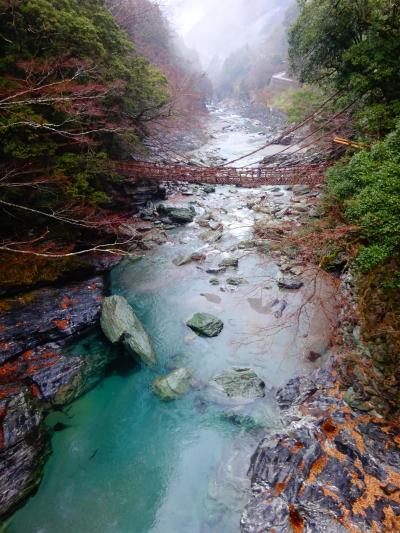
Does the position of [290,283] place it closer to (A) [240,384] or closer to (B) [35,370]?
(A) [240,384]

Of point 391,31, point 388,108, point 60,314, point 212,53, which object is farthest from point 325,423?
point 212,53

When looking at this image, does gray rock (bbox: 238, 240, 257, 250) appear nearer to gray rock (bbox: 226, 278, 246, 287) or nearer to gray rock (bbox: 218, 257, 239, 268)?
gray rock (bbox: 218, 257, 239, 268)

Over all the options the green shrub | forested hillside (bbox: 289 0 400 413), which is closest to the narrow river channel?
forested hillside (bbox: 289 0 400 413)

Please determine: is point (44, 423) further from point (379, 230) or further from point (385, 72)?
point (385, 72)

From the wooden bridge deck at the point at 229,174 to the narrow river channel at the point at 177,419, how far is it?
7.30 ft

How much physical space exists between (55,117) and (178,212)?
203 inches

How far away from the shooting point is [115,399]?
215 inches

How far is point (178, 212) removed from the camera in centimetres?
1115

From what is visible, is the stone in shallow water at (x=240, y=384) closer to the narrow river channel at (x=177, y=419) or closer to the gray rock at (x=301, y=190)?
the narrow river channel at (x=177, y=419)

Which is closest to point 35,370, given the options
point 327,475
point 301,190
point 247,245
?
point 327,475

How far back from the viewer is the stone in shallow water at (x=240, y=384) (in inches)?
206

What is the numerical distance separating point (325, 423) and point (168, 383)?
2498mm

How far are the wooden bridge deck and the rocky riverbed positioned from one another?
6.85 ft

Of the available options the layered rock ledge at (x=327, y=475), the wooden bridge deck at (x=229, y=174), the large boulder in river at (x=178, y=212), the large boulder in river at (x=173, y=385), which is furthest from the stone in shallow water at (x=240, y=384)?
the large boulder in river at (x=178, y=212)
